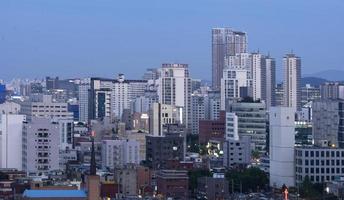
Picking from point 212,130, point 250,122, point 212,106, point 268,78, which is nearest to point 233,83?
point 212,106

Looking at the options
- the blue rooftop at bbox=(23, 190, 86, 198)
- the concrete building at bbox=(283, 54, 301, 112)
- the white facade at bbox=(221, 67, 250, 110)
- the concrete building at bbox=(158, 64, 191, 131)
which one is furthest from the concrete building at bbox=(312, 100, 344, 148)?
the concrete building at bbox=(283, 54, 301, 112)

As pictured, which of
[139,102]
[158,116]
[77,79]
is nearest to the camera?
[158,116]

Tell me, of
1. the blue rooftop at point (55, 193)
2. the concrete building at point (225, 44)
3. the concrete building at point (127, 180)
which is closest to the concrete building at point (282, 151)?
the concrete building at point (127, 180)

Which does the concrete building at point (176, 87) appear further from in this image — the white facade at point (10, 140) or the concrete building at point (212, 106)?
the white facade at point (10, 140)

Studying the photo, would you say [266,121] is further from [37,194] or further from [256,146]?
[37,194]

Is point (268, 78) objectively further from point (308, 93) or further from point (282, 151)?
point (282, 151)

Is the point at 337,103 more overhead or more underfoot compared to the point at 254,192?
more overhead

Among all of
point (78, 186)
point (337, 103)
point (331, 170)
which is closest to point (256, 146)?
point (337, 103)

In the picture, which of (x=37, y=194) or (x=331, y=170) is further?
(x=331, y=170)
